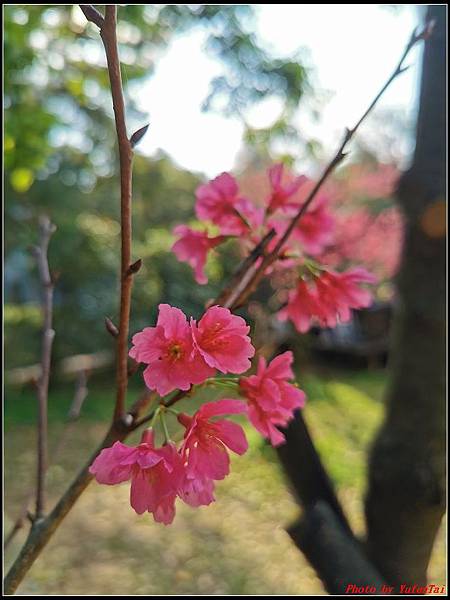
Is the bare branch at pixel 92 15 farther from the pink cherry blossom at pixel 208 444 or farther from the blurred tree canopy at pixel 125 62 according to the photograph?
the blurred tree canopy at pixel 125 62

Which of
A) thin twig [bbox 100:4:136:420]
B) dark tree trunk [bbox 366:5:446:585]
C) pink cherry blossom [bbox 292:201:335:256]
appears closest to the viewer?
thin twig [bbox 100:4:136:420]

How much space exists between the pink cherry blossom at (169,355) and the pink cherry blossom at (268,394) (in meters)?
0.10

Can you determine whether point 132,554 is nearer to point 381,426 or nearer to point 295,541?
point 381,426

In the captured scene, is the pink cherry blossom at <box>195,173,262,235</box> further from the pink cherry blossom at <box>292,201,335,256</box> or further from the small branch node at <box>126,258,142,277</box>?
the small branch node at <box>126,258,142,277</box>

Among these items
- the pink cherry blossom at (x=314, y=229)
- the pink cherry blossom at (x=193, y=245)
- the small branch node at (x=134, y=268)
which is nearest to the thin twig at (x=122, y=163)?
the small branch node at (x=134, y=268)

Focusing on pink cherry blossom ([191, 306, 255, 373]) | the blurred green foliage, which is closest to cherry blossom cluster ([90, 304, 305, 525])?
pink cherry blossom ([191, 306, 255, 373])

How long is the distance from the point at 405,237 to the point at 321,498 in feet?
3.01

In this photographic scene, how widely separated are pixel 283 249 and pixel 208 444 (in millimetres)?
237

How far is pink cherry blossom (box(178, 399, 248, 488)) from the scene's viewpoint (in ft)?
1.38

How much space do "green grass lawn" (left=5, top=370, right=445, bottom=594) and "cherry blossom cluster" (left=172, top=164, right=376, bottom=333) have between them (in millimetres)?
824

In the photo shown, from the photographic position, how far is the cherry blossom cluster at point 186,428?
15.8 inches

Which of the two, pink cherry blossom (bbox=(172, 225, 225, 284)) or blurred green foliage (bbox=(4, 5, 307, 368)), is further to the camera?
blurred green foliage (bbox=(4, 5, 307, 368))

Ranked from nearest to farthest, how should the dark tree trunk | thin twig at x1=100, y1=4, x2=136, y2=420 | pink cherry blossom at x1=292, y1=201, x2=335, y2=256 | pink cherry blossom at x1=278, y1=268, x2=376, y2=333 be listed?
thin twig at x1=100, y1=4, x2=136, y2=420, pink cherry blossom at x1=278, y1=268, x2=376, y2=333, pink cherry blossom at x1=292, y1=201, x2=335, y2=256, the dark tree trunk

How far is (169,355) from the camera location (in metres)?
0.41
